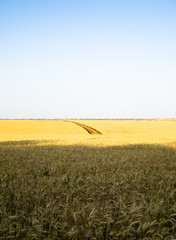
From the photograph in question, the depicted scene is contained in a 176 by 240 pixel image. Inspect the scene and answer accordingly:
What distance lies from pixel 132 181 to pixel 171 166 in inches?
114

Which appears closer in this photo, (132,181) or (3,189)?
(3,189)

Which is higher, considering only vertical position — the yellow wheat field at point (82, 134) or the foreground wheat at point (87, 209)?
the foreground wheat at point (87, 209)

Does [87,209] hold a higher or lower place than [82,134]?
higher

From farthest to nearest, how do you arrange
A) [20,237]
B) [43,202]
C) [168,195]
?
[168,195] → [43,202] → [20,237]

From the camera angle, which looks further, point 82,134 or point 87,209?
point 82,134

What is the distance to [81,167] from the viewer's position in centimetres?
661

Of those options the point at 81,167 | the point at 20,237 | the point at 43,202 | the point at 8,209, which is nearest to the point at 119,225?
the point at 20,237

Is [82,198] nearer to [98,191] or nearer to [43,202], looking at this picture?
[98,191]

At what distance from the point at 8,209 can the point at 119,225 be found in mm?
1935

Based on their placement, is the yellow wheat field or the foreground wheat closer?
the foreground wheat

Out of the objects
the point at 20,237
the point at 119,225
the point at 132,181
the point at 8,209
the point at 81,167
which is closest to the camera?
the point at 20,237

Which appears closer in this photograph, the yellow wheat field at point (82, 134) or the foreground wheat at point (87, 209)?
the foreground wheat at point (87, 209)

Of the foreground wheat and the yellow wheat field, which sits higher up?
the foreground wheat

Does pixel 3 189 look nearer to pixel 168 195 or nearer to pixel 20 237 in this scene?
pixel 20 237
